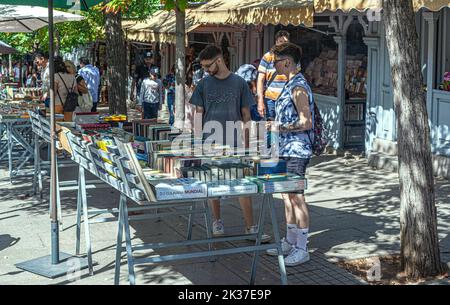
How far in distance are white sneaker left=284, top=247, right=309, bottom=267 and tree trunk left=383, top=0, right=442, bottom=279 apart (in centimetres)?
94

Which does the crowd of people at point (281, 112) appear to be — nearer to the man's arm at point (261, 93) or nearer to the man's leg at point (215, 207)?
the man's leg at point (215, 207)

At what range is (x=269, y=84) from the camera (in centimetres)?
933

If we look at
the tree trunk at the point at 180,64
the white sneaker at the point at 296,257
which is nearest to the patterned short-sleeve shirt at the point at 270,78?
the tree trunk at the point at 180,64

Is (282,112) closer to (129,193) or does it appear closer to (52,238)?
(129,193)

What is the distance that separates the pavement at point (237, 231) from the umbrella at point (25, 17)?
8.95 ft

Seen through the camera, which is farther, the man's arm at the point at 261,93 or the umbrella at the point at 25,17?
the umbrella at the point at 25,17

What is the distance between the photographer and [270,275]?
20.4 feet

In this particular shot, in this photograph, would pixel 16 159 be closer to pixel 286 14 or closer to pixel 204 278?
pixel 286 14

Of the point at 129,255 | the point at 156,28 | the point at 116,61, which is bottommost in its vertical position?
the point at 129,255

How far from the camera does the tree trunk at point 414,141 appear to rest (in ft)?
19.3

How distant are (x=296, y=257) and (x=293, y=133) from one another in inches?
41.1

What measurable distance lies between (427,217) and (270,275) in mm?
1333

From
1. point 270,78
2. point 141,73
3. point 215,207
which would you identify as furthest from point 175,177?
point 141,73

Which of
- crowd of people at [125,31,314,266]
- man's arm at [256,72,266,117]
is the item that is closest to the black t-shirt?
man's arm at [256,72,266,117]
